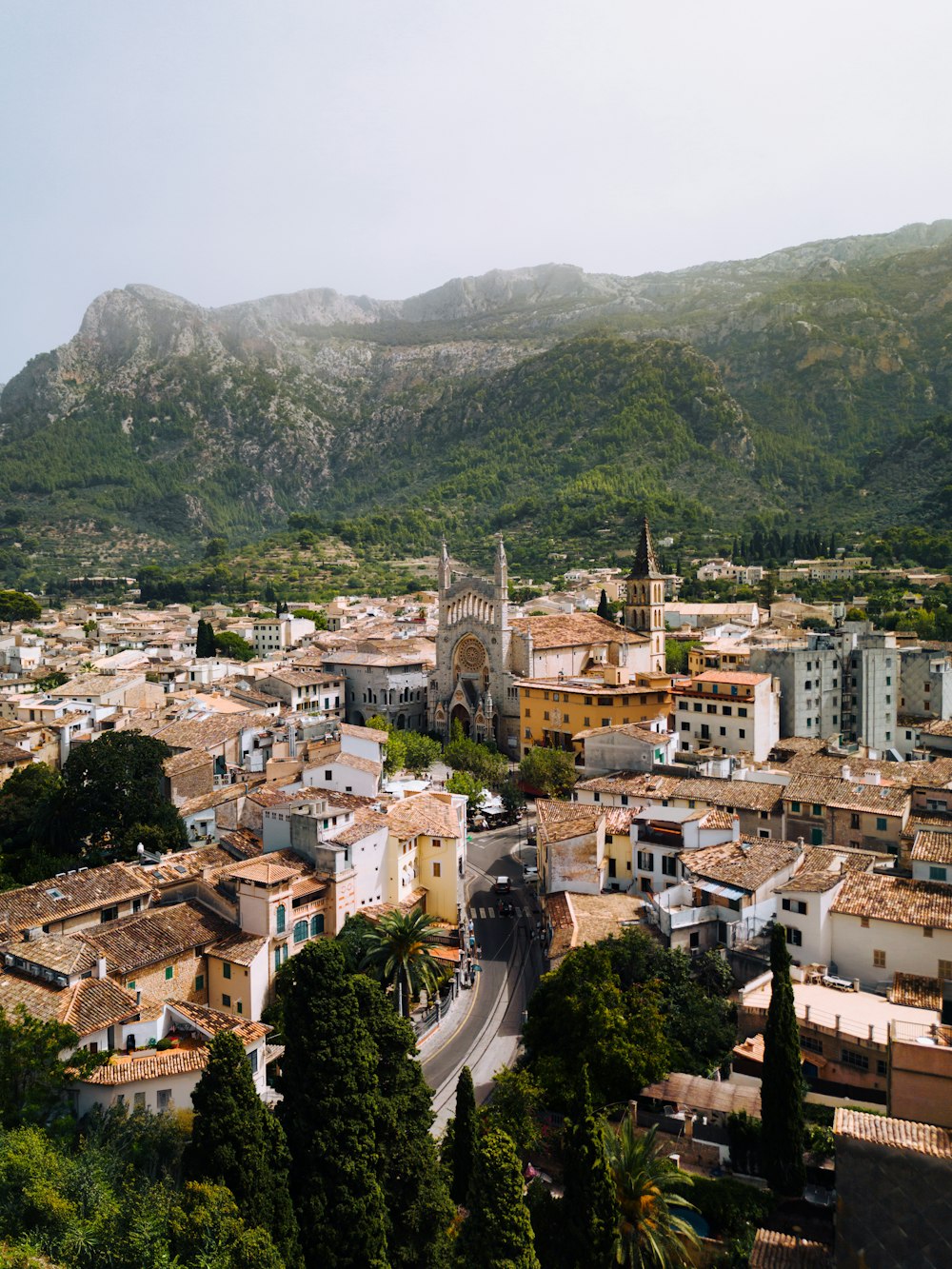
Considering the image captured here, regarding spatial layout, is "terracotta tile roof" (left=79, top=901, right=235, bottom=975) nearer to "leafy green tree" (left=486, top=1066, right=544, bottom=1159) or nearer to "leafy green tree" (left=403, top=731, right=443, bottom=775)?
"leafy green tree" (left=486, top=1066, right=544, bottom=1159)

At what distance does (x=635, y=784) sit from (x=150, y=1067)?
25311 mm

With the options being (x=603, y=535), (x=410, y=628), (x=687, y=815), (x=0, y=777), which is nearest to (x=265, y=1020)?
(x=687, y=815)

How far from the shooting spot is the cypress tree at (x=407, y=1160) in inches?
874

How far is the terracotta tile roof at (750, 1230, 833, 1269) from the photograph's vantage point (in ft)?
61.5

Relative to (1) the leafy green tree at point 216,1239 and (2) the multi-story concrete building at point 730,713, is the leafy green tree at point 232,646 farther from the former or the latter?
(1) the leafy green tree at point 216,1239

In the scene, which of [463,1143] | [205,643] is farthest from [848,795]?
[205,643]

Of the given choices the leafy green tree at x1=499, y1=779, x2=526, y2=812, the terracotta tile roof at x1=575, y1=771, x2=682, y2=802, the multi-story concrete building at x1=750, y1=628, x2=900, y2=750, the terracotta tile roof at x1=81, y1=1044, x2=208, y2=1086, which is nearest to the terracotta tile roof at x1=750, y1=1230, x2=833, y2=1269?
the terracotta tile roof at x1=81, y1=1044, x2=208, y2=1086

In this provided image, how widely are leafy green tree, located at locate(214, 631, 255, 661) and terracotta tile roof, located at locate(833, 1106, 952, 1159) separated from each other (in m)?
81.6

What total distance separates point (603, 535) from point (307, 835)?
124m

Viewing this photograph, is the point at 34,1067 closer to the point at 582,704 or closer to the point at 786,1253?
the point at 786,1253

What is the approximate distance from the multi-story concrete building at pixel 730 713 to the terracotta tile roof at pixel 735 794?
33.6 ft

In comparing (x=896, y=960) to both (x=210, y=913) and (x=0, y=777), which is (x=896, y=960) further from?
→ (x=0, y=777)

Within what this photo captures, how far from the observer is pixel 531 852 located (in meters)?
48.3

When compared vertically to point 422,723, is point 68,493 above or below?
above
